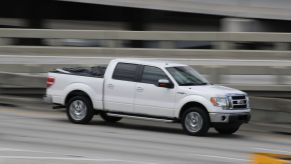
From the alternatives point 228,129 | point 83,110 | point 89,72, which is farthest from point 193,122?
point 89,72

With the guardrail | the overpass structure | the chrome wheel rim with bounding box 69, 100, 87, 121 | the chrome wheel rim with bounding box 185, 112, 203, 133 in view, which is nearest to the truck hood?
the chrome wheel rim with bounding box 185, 112, 203, 133

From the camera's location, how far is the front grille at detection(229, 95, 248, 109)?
16516 millimetres

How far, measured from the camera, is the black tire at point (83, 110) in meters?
17.5

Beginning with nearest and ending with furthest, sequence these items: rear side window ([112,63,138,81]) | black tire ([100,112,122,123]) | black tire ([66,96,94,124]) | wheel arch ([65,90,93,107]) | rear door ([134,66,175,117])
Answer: rear door ([134,66,175,117]) < rear side window ([112,63,138,81]) < black tire ([66,96,94,124]) < wheel arch ([65,90,93,107]) < black tire ([100,112,122,123])

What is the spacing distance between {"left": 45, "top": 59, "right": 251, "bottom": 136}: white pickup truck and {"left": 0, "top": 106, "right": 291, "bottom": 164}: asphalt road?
1.28 feet

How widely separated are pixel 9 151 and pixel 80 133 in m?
3.38

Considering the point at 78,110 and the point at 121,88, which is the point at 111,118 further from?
the point at 121,88

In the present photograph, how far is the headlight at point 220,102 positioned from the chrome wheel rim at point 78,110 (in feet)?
10.4

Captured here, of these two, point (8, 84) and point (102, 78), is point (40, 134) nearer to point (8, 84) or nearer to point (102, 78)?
point (102, 78)

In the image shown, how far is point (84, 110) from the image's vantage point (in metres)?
17.5

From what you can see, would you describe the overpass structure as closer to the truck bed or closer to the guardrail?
the guardrail

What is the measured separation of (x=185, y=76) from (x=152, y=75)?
0.77 metres

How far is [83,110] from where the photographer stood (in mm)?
17578

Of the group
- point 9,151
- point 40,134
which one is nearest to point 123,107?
point 40,134
